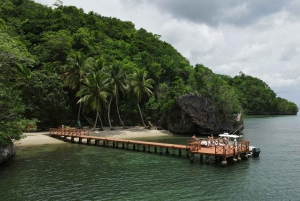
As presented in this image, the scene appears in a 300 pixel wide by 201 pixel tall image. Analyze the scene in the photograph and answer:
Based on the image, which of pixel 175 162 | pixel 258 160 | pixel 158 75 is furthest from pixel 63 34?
pixel 258 160

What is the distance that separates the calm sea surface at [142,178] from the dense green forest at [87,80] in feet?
17.3

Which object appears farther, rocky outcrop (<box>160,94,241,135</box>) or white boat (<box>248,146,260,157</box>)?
rocky outcrop (<box>160,94,241,135</box>)

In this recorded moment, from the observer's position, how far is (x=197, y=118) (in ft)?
172

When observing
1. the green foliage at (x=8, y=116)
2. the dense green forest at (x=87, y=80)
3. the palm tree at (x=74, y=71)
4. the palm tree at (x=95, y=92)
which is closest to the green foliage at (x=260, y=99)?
the dense green forest at (x=87, y=80)

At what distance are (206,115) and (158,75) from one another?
17.1 meters

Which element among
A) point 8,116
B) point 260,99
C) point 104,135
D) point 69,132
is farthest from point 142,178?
point 260,99

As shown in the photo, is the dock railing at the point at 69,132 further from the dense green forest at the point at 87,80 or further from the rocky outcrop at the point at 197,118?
the rocky outcrop at the point at 197,118

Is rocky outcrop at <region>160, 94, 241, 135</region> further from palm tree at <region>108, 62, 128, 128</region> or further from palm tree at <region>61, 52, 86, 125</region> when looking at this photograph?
palm tree at <region>61, 52, 86, 125</region>

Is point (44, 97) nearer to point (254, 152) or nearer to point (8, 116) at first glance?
point (8, 116)

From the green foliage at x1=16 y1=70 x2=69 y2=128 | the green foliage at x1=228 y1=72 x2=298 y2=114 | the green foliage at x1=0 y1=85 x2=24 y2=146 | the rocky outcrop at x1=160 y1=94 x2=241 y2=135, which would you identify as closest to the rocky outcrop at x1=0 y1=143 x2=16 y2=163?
the green foliage at x1=0 y1=85 x2=24 y2=146

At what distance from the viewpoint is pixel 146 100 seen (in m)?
63.0

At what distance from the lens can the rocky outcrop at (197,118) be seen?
5253cm

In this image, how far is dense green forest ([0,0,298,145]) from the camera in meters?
46.7

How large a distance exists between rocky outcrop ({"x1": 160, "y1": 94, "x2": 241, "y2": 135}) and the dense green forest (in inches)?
56.6
